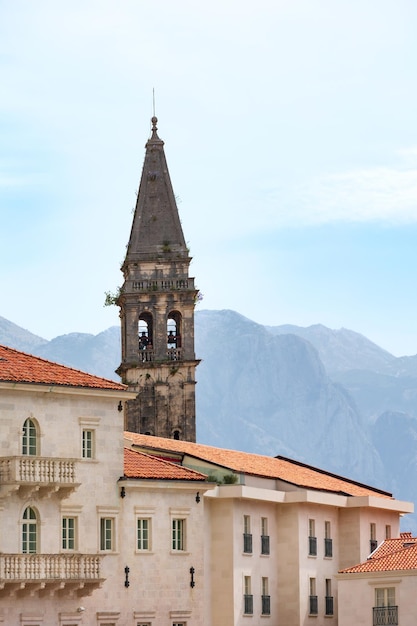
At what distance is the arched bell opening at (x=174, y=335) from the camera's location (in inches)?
5477

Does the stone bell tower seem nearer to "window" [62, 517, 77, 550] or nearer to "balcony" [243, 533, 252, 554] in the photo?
"balcony" [243, 533, 252, 554]

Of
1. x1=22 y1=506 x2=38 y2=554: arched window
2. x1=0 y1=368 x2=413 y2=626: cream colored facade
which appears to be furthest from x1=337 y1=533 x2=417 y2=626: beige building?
x1=22 y1=506 x2=38 y2=554: arched window

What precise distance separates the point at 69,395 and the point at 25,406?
260cm

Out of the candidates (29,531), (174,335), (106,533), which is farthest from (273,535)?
(174,335)

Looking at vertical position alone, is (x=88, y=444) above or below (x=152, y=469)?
above

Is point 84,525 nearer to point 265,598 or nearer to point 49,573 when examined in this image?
point 49,573

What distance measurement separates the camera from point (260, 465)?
9938 centimetres

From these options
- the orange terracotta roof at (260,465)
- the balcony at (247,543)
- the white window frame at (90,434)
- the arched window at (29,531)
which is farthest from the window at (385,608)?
the arched window at (29,531)

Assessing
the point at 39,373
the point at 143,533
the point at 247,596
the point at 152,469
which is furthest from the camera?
the point at 247,596

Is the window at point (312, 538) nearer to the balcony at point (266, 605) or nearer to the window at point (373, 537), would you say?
the balcony at point (266, 605)

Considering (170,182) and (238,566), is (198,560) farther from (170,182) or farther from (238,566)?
(170,182)

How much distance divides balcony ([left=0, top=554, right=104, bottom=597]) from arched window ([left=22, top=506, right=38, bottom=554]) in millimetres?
981

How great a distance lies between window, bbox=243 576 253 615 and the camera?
8994 cm

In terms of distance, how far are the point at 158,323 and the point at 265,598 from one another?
1927 inches
